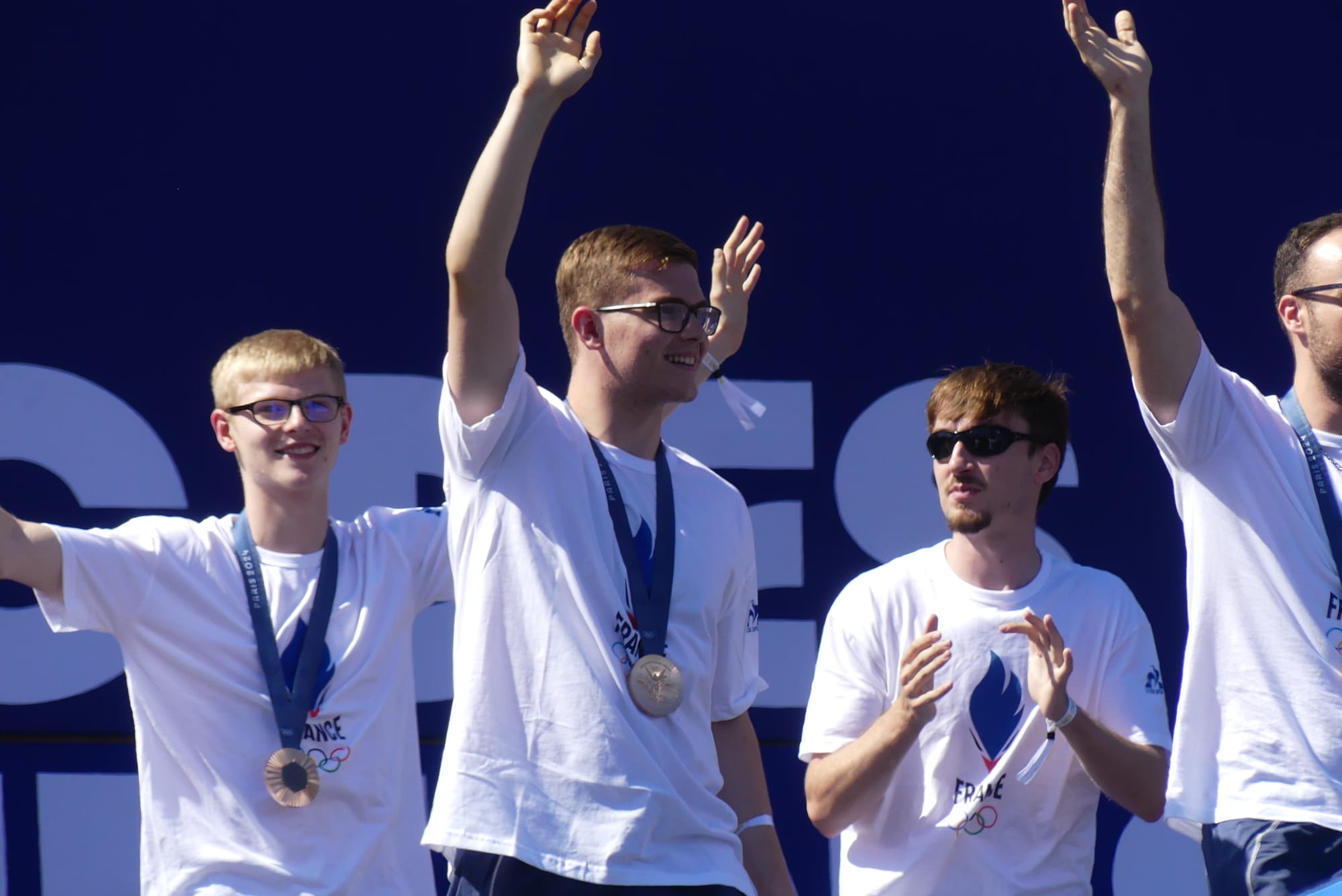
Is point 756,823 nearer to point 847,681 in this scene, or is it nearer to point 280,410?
point 847,681

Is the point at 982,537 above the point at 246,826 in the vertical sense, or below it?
above

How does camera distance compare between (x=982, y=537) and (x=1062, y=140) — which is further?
(x=1062, y=140)

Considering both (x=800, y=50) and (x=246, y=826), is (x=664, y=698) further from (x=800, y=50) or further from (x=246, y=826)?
(x=800, y=50)

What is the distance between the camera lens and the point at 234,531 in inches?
→ 124

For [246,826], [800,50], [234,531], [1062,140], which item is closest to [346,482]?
[234,531]

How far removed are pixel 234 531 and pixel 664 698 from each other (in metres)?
1.14

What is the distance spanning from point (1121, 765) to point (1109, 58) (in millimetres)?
1342

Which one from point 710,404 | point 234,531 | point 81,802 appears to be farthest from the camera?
point 710,404

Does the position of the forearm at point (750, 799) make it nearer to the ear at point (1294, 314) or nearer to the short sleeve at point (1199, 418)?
the short sleeve at point (1199, 418)

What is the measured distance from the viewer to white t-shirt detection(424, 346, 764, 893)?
7.89 feet

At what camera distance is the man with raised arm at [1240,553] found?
267cm

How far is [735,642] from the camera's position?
280 cm

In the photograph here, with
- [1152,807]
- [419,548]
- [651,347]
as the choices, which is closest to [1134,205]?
[651,347]

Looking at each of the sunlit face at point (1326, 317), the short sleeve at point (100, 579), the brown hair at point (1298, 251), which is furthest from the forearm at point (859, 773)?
the short sleeve at point (100, 579)
